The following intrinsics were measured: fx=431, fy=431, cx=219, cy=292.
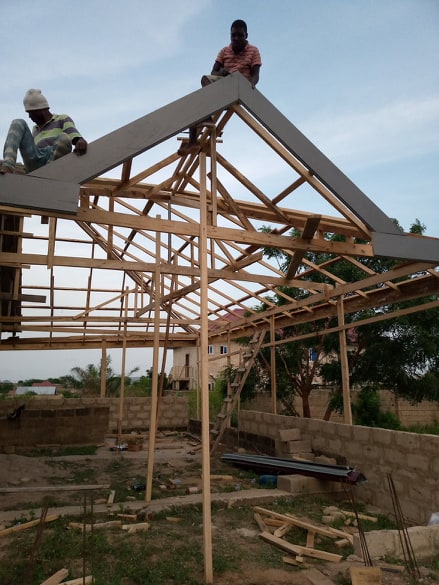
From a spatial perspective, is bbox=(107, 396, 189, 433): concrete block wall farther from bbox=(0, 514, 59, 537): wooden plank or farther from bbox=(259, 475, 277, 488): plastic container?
bbox=(0, 514, 59, 537): wooden plank

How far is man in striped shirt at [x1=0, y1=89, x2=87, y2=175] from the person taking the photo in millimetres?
4004

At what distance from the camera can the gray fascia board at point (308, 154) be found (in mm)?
4754

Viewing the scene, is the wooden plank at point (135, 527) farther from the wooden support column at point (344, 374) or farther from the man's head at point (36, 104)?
the man's head at point (36, 104)

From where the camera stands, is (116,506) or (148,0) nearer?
(116,506)

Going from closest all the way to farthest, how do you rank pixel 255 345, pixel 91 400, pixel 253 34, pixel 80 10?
pixel 253 34
pixel 80 10
pixel 255 345
pixel 91 400

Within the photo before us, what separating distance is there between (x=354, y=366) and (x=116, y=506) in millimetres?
9512

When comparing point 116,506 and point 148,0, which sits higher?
point 148,0

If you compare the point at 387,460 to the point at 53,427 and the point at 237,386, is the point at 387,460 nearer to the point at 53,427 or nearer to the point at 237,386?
the point at 237,386

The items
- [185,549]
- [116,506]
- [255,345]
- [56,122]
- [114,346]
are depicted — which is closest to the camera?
[56,122]

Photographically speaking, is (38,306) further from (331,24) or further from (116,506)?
(331,24)

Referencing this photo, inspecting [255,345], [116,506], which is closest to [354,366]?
[255,345]

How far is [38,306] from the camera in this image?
41.4 ft

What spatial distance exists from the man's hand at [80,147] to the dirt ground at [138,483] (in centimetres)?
417

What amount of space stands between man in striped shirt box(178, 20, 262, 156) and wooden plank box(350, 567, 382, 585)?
4648 mm
